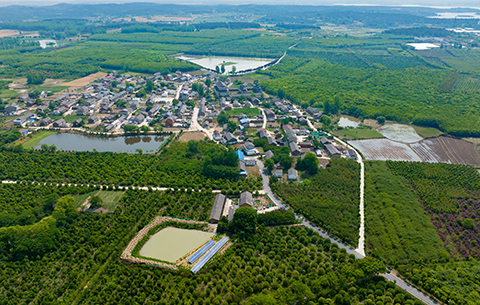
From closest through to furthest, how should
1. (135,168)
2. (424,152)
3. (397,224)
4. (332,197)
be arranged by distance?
(397,224), (332,197), (135,168), (424,152)

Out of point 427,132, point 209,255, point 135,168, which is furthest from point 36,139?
point 427,132

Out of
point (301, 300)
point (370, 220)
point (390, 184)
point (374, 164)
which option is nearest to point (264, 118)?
point (374, 164)

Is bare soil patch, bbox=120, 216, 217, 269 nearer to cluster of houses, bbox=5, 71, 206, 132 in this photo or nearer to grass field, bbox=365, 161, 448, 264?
grass field, bbox=365, 161, 448, 264

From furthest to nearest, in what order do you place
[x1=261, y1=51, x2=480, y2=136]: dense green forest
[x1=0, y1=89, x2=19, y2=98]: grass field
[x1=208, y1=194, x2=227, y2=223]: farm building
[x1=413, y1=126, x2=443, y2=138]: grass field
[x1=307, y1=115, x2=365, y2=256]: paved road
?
[x1=0, y1=89, x2=19, y2=98]: grass field < [x1=261, y1=51, x2=480, y2=136]: dense green forest < [x1=413, y1=126, x2=443, y2=138]: grass field < [x1=208, y1=194, x2=227, y2=223]: farm building < [x1=307, y1=115, x2=365, y2=256]: paved road

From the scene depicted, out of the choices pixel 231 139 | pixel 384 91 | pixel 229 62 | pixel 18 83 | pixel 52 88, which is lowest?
pixel 231 139

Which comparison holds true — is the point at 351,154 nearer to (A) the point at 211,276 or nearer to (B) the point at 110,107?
(A) the point at 211,276

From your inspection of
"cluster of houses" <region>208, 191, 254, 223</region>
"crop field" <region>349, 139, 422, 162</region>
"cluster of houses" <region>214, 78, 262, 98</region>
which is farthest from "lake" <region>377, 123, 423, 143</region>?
"cluster of houses" <region>208, 191, 254, 223</region>

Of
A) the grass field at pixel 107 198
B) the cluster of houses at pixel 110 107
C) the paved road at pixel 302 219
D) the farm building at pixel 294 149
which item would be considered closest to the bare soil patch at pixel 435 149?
the farm building at pixel 294 149
